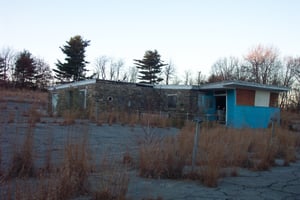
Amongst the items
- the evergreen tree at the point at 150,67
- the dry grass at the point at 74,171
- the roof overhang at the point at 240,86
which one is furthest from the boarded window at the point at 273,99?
the evergreen tree at the point at 150,67

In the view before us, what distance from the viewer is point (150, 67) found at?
164 feet

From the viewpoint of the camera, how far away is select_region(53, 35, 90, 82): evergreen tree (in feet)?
143

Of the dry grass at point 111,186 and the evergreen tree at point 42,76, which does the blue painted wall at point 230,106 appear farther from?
the dry grass at point 111,186

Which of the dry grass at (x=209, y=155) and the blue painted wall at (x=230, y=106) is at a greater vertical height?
the blue painted wall at (x=230, y=106)

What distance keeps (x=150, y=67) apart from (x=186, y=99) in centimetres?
2780

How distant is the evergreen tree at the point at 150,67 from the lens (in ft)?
164

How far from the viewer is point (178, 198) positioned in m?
4.21

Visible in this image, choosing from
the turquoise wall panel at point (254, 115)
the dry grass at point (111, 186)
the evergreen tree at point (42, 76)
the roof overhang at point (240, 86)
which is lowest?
the dry grass at point (111, 186)

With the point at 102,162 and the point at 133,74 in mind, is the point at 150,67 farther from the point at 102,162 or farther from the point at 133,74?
the point at 102,162

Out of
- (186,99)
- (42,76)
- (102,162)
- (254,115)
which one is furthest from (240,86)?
(42,76)

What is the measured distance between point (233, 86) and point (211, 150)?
48.6 feet

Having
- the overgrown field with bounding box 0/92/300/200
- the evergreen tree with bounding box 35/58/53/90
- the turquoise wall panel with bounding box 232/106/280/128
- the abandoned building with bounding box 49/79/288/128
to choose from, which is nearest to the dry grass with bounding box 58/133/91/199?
the overgrown field with bounding box 0/92/300/200

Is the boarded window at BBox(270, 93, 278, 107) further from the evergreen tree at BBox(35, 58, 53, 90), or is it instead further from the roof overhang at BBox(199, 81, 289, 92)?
the evergreen tree at BBox(35, 58, 53, 90)

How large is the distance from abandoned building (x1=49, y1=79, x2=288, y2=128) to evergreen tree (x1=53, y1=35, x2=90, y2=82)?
1922 centimetres
